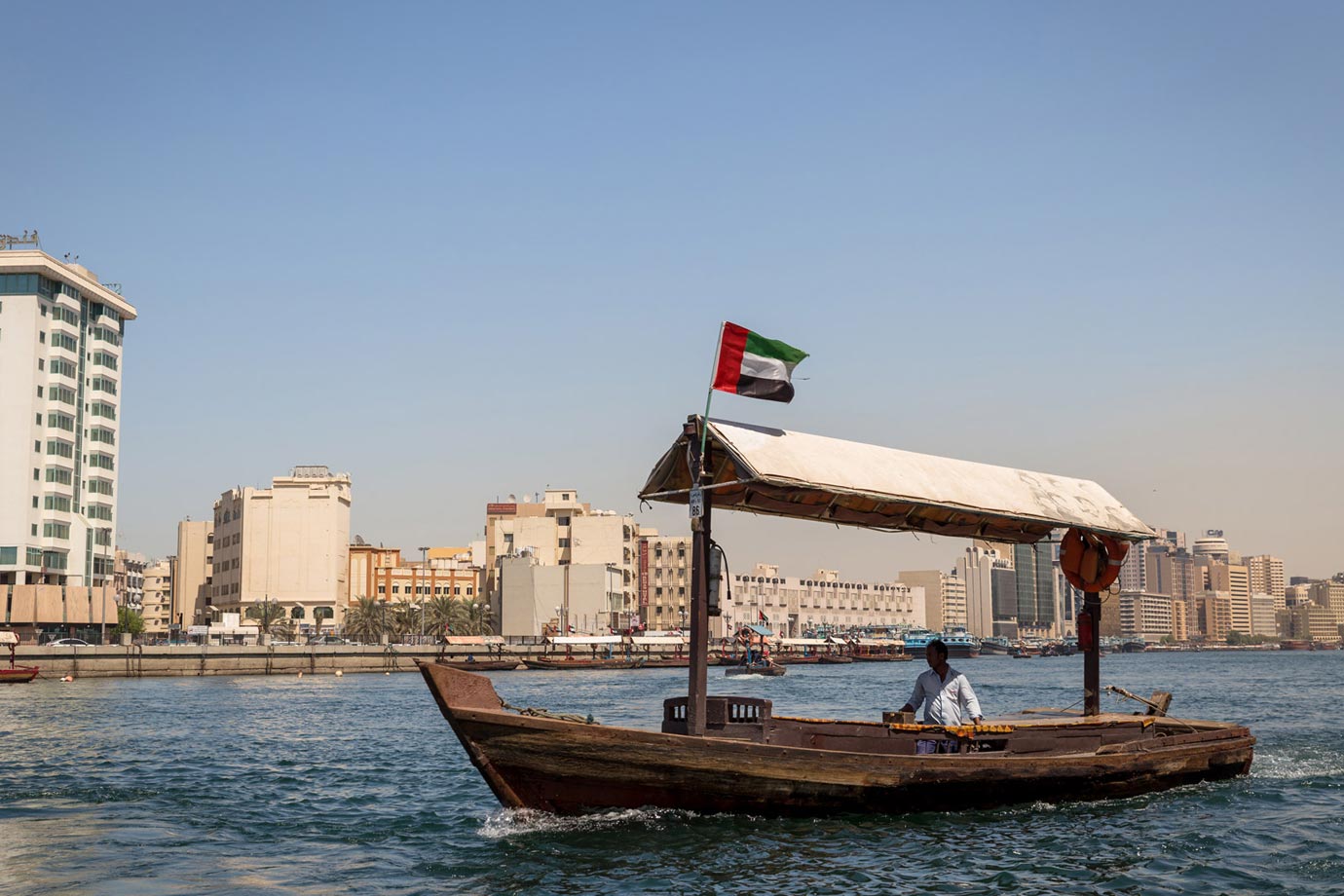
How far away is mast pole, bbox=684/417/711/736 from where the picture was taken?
15.6 m

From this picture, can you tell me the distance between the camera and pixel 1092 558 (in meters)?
20.7

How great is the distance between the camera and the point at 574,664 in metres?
Answer: 96.1

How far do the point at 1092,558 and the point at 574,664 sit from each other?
78.3 metres

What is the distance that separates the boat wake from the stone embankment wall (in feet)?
219

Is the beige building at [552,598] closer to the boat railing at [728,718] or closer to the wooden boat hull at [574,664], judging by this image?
the wooden boat hull at [574,664]

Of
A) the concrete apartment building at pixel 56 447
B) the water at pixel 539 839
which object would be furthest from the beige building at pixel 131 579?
the water at pixel 539 839

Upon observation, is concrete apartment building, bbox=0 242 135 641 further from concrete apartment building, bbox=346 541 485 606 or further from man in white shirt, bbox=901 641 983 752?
man in white shirt, bbox=901 641 983 752

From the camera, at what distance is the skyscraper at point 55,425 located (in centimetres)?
8175

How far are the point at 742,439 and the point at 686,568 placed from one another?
433 feet

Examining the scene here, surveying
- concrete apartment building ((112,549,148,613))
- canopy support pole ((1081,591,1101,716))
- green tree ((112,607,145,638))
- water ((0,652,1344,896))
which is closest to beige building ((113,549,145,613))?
concrete apartment building ((112,549,148,613))

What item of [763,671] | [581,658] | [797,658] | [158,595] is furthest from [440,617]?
[158,595]

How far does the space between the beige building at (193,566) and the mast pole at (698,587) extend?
136810mm

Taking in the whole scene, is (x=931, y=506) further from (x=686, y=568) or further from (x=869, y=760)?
(x=686, y=568)

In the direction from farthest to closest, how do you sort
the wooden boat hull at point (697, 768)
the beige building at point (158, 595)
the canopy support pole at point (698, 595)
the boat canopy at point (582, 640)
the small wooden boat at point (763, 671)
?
1. the beige building at point (158, 595)
2. the boat canopy at point (582, 640)
3. the small wooden boat at point (763, 671)
4. the canopy support pole at point (698, 595)
5. the wooden boat hull at point (697, 768)
